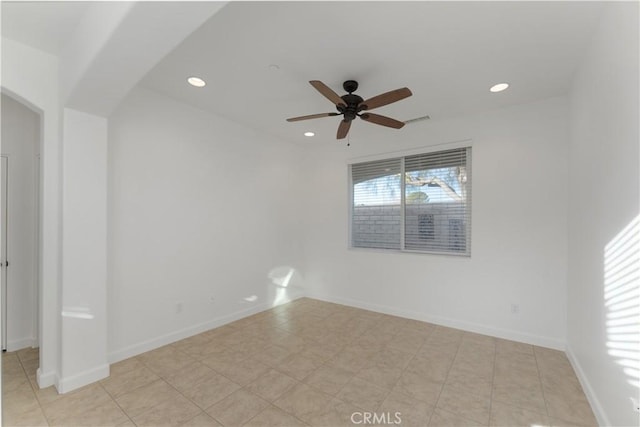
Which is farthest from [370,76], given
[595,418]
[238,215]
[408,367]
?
[595,418]

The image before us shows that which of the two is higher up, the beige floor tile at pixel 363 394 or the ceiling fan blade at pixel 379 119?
the ceiling fan blade at pixel 379 119

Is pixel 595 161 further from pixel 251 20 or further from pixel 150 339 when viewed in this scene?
pixel 150 339

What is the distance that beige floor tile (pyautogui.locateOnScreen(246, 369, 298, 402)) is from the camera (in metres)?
2.23

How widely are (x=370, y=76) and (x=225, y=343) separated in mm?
3237

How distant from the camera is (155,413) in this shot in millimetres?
2004

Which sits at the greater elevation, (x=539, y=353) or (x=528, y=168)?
(x=528, y=168)

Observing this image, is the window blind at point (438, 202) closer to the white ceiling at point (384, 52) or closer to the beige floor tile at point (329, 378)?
the white ceiling at point (384, 52)

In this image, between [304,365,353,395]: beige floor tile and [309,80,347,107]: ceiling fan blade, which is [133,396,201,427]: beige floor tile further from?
[309,80,347,107]: ceiling fan blade

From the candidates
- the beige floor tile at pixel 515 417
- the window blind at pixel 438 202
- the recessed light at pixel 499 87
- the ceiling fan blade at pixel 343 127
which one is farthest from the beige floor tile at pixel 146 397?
the recessed light at pixel 499 87

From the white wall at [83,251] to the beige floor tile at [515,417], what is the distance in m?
3.21

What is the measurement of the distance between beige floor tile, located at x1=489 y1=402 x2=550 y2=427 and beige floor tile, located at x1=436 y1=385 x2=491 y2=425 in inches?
1.9

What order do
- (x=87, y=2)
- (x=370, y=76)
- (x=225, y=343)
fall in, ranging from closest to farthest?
(x=87, y=2) → (x=370, y=76) → (x=225, y=343)

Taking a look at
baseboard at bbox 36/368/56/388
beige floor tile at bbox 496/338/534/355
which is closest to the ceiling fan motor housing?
beige floor tile at bbox 496/338/534/355

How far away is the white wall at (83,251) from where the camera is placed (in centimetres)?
225
